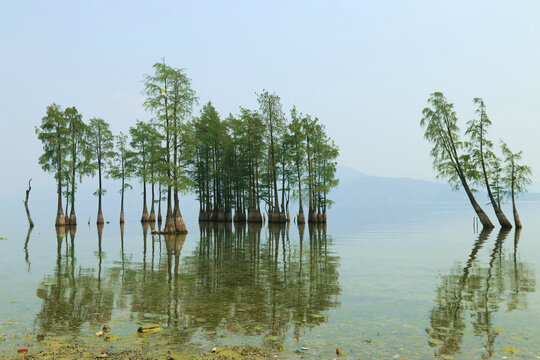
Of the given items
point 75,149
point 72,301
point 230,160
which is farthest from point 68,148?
point 72,301

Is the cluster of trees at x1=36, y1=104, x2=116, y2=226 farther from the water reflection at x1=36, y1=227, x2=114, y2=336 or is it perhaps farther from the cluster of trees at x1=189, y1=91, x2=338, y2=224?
the water reflection at x1=36, y1=227, x2=114, y2=336

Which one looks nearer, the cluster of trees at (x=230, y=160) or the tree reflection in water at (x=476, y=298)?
the tree reflection in water at (x=476, y=298)

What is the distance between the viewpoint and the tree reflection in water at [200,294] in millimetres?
9008

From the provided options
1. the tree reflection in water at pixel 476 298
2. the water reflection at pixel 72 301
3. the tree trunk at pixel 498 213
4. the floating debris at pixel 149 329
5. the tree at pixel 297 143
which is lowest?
the tree reflection in water at pixel 476 298

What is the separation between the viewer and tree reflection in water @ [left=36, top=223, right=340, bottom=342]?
9008 mm

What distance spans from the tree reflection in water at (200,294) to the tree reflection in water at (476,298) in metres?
2.78

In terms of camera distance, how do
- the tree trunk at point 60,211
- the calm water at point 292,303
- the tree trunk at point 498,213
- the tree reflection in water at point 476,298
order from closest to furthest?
the calm water at point 292,303 < the tree reflection in water at point 476,298 < the tree trunk at point 498,213 < the tree trunk at point 60,211

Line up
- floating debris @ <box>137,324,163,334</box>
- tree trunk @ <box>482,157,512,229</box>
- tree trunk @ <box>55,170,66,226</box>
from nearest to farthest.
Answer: floating debris @ <box>137,324,163,334</box> → tree trunk @ <box>482,157,512,229</box> → tree trunk @ <box>55,170,66,226</box>

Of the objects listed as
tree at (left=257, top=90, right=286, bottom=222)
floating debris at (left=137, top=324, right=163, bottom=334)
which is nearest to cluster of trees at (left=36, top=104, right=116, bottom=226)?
tree at (left=257, top=90, right=286, bottom=222)

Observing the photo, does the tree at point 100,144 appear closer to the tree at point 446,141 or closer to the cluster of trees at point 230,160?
the cluster of trees at point 230,160

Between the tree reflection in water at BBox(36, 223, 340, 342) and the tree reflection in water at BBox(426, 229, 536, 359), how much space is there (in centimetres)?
278

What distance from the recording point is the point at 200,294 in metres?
12.4

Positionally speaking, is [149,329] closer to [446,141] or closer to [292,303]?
[292,303]

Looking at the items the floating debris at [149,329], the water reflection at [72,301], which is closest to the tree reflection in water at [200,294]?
the water reflection at [72,301]
